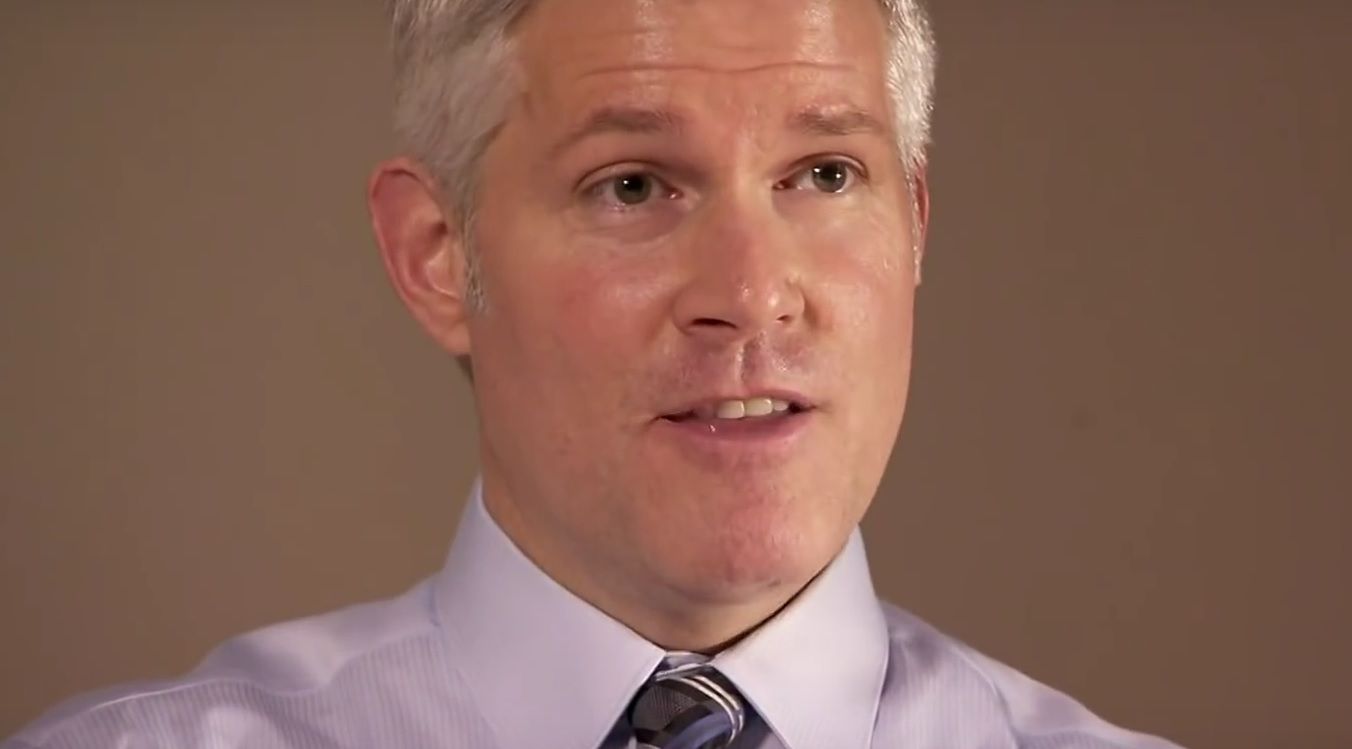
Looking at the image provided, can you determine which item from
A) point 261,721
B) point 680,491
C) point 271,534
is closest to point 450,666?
point 261,721

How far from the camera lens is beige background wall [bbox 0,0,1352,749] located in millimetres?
2443

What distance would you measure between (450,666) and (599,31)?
0.54m

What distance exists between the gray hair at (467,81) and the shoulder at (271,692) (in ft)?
1.04

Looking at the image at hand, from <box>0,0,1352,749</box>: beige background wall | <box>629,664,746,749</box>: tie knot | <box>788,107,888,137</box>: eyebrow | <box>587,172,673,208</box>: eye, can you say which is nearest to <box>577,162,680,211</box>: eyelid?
<box>587,172,673,208</box>: eye

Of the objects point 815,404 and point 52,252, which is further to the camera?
point 52,252

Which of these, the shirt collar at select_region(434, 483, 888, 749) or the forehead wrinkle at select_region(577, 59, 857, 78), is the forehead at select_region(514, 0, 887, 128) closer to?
the forehead wrinkle at select_region(577, 59, 857, 78)

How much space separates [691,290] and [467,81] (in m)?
0.27

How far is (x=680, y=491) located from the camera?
162cm

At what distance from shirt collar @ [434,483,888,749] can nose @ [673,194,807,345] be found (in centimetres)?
26

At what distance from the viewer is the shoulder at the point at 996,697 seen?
1.88 m

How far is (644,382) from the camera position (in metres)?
1.62

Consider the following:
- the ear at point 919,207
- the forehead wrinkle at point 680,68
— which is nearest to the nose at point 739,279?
the forehead wrinkle at point 680,68

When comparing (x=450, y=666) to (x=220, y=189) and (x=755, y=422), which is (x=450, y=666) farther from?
(x=220, y=189)

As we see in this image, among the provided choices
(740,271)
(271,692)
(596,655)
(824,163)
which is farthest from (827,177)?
(271,692)
